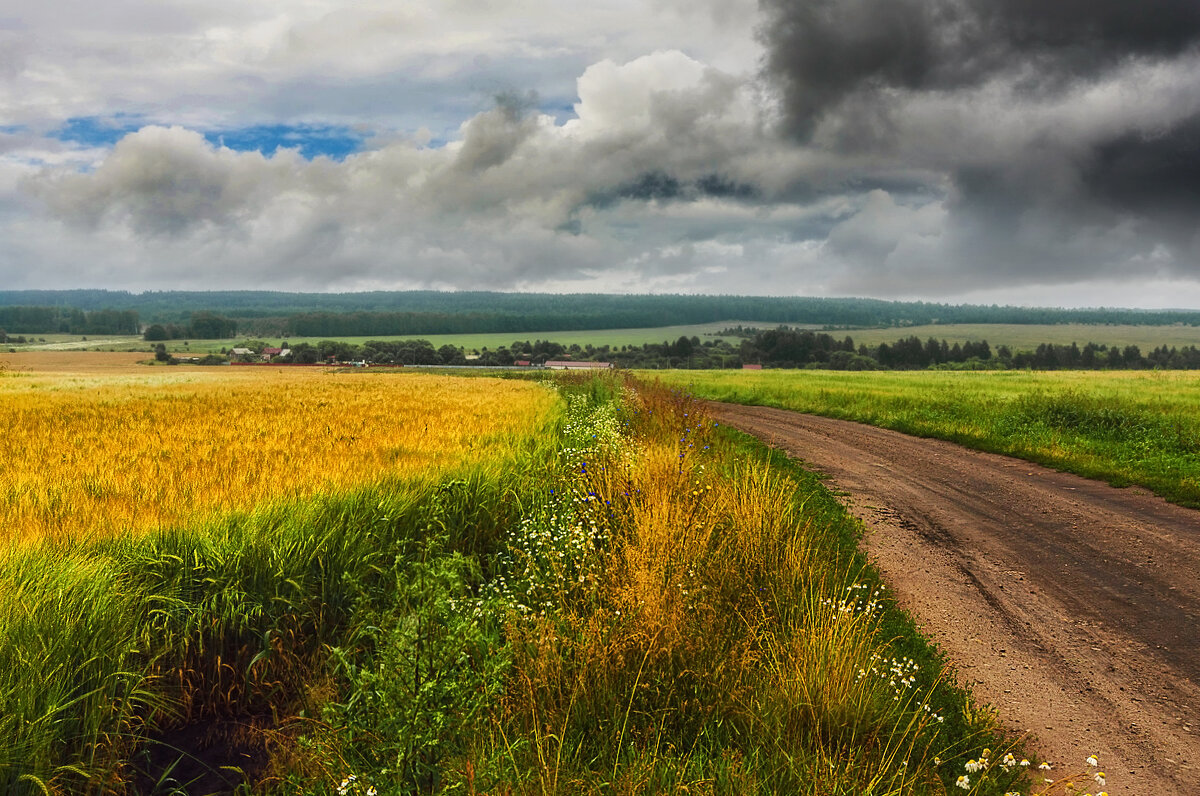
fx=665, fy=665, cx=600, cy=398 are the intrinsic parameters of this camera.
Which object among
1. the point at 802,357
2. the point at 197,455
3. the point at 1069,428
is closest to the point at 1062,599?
the point at 197,455

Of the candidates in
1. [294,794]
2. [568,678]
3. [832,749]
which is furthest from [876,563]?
[294,794]

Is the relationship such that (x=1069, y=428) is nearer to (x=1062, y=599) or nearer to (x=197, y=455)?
(x=1062, y=599)

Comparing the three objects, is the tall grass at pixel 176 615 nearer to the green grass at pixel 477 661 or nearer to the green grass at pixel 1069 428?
the green grass at pixel 477 661

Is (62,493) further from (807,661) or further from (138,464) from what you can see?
(807,661)

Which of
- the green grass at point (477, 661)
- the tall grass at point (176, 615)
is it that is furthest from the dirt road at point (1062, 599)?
the tall grass at point (176, 615)

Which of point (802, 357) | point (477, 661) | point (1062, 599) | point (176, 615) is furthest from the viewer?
point (802, 357)

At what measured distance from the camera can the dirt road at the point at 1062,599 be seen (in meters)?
4.92

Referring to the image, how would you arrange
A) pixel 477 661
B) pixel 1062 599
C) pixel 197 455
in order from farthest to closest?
1. pixel 197 455
2. pixel 1062 599
3. pixel 477 661

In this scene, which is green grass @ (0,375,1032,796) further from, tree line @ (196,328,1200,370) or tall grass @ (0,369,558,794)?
tree line @ (196,328,1200,370)

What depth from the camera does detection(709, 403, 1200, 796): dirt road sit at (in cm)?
492

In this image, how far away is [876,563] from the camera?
27.8 ft

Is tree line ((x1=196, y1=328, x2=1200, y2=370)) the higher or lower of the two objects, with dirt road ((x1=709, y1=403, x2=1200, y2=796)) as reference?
higher

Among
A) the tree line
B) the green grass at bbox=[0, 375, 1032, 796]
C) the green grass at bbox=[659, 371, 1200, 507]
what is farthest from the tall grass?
the tree line

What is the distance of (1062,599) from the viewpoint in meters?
7.54
